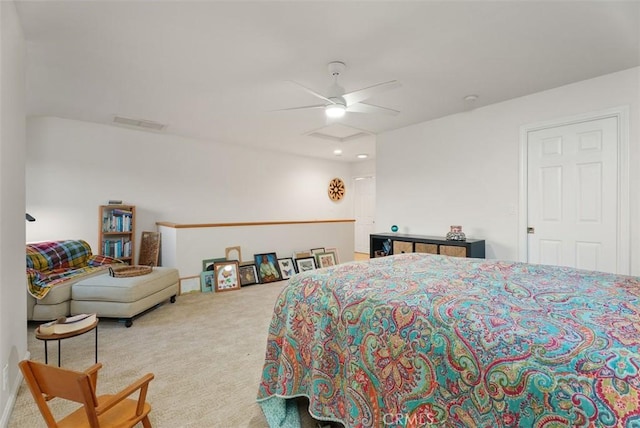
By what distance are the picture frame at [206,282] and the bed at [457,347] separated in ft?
10.1

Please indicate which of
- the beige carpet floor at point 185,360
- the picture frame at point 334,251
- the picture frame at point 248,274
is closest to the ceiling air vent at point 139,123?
the picture frame at point 248,274

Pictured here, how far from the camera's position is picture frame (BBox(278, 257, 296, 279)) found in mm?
5219

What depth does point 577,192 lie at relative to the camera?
3.07m

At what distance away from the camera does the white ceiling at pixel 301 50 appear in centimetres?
195

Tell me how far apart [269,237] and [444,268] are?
3795 mm

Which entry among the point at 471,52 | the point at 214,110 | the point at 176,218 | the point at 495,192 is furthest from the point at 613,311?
the point at 176,218

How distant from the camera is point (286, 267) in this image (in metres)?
5.29

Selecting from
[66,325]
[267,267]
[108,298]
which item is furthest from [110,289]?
[267,267]

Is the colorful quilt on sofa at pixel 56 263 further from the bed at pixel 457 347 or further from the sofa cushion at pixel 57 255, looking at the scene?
the bed at pixel 457 347

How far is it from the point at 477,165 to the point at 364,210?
3.93 metres

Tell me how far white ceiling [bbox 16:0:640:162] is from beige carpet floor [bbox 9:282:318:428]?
7.99ft

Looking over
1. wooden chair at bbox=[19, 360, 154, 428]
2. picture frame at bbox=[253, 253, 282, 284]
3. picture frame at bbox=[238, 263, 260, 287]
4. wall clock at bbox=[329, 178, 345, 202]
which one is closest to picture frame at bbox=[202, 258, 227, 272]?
picture frame at bbox=[238, 263, 260, 287]

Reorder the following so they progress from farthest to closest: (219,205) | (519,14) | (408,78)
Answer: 1. (219,205)
2. (408,78)
3. (519,14)

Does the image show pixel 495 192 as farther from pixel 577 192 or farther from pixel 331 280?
pixel 331 280
